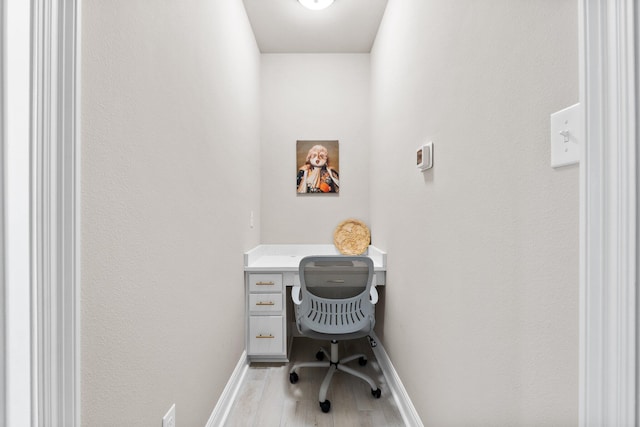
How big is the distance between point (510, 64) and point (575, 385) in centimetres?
75

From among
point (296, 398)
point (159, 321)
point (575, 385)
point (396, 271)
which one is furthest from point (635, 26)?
point (296, 398)

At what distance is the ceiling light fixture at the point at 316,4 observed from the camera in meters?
2.35

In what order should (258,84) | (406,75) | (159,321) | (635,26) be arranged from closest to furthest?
(635,26) < (159,321) < (406,75) < (258,84)

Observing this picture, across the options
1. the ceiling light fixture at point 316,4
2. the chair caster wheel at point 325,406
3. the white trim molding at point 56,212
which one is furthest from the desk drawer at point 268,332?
the ceiling light fixture at point 316,4

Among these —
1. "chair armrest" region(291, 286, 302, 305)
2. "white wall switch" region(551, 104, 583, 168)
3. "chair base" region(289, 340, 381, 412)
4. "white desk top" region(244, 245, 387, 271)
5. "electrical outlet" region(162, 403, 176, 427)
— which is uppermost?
"white wall switch" region(551, 104, 583, 168)

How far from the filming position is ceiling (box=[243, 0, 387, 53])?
2.46 metres

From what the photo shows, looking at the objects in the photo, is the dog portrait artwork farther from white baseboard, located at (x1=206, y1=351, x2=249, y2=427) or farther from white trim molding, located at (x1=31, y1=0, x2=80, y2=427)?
white trim molding, located at (x1=31, y1=0, x2=80, y2=427)

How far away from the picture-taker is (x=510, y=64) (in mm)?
872

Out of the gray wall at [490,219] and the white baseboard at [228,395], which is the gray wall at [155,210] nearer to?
the white baseboard at [228,395]

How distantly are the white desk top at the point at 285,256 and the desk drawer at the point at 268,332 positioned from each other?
384mm

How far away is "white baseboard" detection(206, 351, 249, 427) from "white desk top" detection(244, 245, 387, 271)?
2.12ft

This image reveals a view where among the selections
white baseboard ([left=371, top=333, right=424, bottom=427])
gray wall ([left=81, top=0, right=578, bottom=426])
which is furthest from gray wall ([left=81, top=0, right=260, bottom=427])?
white baseboard ([left=371, top=333, right=424, bottom=427])

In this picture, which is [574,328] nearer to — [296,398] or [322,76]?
[296,398]

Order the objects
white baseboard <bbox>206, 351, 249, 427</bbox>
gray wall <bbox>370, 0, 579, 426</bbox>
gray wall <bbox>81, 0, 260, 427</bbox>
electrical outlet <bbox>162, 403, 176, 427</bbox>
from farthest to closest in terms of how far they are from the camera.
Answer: white baseboard <bbox>206, 351, 249, 427</bbox>, electrical outlet <bbox>162, 403, 176, 427</bbox>, gray wall <bbox>81, 0, 260, 427</bbox>, gray wall <bbox>370, 0, 579, 426</bbox>
